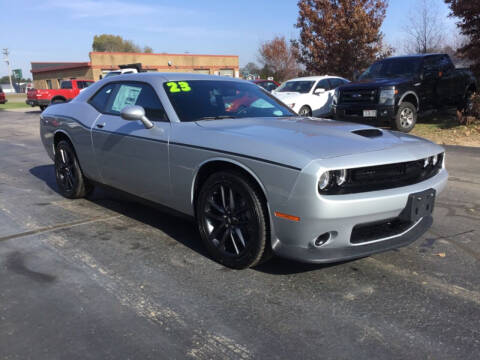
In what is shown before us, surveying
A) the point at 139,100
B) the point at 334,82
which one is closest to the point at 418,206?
the point at 139,100

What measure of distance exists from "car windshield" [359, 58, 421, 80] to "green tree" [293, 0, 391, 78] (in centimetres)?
610

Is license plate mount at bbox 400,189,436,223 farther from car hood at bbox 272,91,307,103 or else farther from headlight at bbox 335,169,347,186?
car hood at bbox 272,91,307,103

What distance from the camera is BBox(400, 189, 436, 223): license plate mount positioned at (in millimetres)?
2936

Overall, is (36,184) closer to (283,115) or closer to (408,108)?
(283,115)

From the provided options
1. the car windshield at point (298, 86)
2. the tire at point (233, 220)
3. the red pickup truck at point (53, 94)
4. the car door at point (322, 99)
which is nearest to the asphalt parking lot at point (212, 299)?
the tire at point (233, 220)

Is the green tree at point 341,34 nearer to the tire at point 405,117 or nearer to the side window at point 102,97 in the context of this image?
the tire at point 405,117

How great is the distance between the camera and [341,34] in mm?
17641

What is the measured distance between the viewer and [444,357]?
2229mm

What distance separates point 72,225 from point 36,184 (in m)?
2.41

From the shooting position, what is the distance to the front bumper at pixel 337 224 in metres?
2.72

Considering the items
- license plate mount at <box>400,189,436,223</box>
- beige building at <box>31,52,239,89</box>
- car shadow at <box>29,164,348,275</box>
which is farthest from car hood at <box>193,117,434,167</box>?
beige building at <box>31,52,239,89</box>

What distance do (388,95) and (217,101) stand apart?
7.53 meters

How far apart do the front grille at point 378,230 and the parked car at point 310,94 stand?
9.90 m

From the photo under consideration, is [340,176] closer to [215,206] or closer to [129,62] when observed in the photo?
[215,206]
